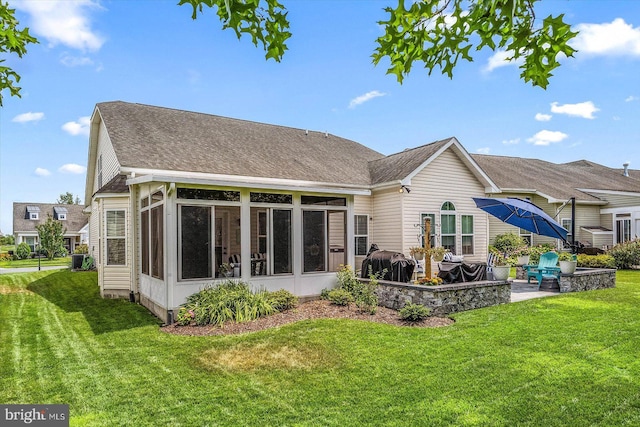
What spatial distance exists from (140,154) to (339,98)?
30.6 feet

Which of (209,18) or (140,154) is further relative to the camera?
(140,154)

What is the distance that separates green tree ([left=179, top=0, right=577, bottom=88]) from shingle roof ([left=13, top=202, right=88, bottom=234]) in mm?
46356

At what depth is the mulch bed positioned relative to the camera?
26.1ft

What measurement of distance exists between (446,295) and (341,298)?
7.98 feet

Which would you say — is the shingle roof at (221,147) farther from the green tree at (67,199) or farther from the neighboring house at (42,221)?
the green tree at (67,199)

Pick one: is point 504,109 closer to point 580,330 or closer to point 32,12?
point 580,330

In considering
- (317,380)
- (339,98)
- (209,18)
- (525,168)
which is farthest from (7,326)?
(525,168)

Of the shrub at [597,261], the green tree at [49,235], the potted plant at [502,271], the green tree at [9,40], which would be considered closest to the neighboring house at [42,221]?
the green tree at [49,235]

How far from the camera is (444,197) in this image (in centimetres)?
1512

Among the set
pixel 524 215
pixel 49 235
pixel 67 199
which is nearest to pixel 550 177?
pixel 524 215

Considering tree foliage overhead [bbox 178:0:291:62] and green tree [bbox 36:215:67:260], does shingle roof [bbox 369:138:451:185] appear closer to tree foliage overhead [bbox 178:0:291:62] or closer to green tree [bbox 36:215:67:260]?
tree foliage overhead [bbox 178:0:291:62]

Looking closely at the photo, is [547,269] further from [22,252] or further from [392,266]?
[22,252]

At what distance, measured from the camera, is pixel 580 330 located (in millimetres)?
7465

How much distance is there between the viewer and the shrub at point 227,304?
830cm
